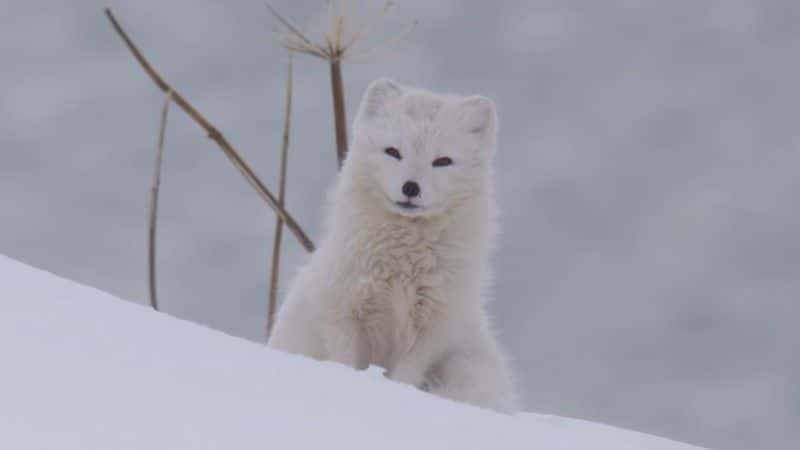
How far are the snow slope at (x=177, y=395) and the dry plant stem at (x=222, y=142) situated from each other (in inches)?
75.3

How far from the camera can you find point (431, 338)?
142 inches

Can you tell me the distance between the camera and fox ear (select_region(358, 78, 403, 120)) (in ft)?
12.5

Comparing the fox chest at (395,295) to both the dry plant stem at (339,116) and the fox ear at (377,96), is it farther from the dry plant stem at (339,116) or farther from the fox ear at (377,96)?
the dry plant stem at (339,116)

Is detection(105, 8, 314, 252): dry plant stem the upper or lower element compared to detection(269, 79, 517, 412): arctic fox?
upper

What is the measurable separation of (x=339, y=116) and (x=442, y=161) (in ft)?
2.83

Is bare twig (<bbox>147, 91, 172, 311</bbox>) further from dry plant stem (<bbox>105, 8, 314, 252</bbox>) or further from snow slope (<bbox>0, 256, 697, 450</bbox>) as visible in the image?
snow slope (<bbox>0, 256, 697, 450</bbox>)

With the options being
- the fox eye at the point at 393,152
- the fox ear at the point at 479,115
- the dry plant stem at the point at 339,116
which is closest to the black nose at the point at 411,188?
the fox eye at the point at 393,152

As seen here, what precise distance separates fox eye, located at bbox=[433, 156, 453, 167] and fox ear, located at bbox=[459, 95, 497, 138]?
0.16 metres

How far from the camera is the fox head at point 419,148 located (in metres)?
3.57

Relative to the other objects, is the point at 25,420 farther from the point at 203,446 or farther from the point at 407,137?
the point at 407,137

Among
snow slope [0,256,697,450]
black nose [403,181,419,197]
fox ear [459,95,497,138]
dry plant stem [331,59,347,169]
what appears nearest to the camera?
snow slope [0,256,697,450]

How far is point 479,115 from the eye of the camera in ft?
12.5

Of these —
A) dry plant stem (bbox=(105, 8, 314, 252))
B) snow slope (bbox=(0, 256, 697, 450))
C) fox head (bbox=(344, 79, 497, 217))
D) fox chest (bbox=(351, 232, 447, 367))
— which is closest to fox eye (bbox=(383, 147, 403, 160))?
fox head (bbox=(344, 79, 497, 217))

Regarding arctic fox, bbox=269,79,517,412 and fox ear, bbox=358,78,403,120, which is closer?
arctic fox, bbox=269,79,517,412
